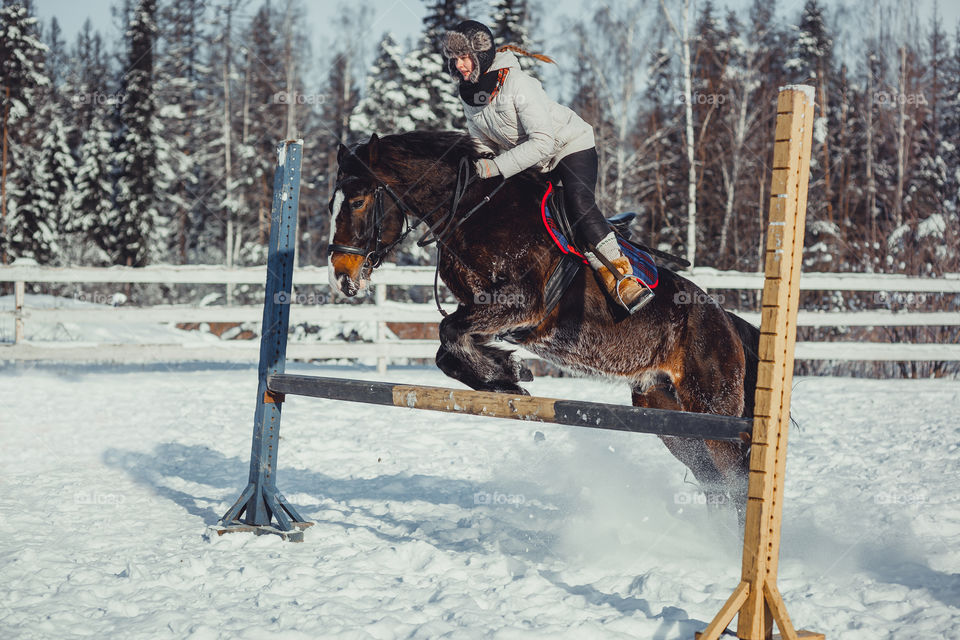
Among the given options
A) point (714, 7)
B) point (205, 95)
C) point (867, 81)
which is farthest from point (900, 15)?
point (205, 95)

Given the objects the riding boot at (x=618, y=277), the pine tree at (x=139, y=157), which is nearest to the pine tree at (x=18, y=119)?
the pine tree at (x=139, y=157)

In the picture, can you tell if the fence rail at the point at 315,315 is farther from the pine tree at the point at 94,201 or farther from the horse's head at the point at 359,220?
the pine tree at the point at 94,201

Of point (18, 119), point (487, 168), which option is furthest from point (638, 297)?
point (18, 119)

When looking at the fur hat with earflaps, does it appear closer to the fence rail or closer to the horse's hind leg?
the horse's hind leg

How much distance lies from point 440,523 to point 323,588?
46.5 inches

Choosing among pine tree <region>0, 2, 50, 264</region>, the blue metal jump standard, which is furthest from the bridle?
pine tree <region>0, 2, 50, 264</region>

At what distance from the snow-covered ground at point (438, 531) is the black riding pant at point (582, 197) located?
1580 mm

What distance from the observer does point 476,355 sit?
12.1 feet

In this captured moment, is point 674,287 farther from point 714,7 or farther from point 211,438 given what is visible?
point 714,7

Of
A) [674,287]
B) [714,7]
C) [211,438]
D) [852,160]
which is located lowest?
[211,438]

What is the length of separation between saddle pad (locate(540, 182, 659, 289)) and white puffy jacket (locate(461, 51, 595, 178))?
225 millimetres

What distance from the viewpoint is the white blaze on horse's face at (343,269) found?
11.4ft

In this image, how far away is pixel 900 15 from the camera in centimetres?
2333

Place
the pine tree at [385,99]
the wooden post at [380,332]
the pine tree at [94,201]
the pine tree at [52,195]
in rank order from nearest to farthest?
1. the wooden post at [380,332]
2. the pine tree at [385,99]
3. the pine tree at [52,195]
4. the pine tree at [94,201]
